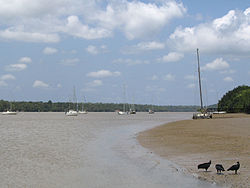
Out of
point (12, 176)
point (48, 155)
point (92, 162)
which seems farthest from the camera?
point (48, 155)

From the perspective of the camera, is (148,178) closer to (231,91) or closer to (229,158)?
(229,158)

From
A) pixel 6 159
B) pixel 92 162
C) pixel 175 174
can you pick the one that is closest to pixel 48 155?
pixel 6 159

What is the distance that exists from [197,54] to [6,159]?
207 ft

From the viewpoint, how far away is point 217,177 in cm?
1447

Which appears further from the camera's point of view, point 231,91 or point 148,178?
point 231,91

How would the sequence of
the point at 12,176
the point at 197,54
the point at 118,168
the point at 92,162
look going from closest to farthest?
the point at 12,176, the point at 118,168, the point at 92,162, the point at 197,54

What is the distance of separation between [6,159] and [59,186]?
9.47 meters

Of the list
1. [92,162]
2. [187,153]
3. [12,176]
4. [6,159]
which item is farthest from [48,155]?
[187,153]

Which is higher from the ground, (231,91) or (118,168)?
(231,91)

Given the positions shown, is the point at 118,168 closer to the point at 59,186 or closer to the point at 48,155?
the point at 59,186

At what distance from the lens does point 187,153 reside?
2270cm

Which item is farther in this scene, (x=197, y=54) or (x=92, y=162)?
(x=197, y=54)

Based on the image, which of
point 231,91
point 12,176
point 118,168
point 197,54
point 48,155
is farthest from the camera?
point 231,91

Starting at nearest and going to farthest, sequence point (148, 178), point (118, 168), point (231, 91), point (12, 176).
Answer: point (148, 178)
point (12, 176)
point (118, 168)
point (231, 91)
